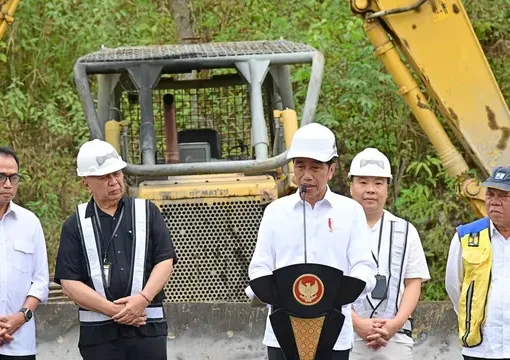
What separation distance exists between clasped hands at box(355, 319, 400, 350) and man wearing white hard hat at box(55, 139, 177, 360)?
1.03 m

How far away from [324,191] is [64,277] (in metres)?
1.46

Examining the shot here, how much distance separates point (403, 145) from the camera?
15.6 meters

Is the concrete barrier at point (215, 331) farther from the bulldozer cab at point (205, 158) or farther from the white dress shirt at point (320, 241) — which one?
the white dress shirt at point (320, 241)

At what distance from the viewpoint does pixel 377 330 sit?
259 inches

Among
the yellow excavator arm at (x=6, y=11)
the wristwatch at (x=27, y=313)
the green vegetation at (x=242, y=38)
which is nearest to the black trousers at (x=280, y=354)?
the wristwatch at (x=27, y=313)

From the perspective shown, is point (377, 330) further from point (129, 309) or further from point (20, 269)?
point (20, 269)

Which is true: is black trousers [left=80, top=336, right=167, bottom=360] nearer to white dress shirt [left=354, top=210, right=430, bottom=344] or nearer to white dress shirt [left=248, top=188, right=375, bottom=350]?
white dress shirt [left=248, top=188, right=375, bottom=350]

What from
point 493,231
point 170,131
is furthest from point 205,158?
point 493,231

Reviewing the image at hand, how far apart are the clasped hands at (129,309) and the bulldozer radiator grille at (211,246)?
9.35 feet

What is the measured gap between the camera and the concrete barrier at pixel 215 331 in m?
8.64

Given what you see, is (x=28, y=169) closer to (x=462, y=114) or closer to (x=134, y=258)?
(x=462, y=114)

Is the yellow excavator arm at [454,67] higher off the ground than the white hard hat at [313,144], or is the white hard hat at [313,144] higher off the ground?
the yellow excavator arm at [454,67]

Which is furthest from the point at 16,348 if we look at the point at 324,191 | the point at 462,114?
the point at 462,114

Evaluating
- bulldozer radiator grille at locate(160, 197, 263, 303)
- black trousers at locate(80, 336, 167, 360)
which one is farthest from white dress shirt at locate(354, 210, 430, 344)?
bulldozer radiator grille at locate(160, 197, 263, 303)
